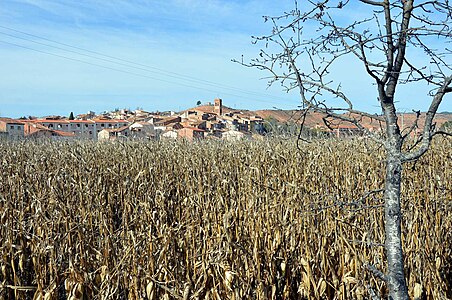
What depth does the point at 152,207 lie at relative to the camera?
13.2ft

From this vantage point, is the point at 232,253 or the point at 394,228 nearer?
the point at 394,228

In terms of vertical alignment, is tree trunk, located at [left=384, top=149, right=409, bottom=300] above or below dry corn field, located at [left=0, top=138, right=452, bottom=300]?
above

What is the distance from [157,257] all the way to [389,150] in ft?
5.38

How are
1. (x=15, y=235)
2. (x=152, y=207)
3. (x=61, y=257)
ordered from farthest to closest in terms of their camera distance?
(x=152, y=207), (x=15, y=235), (x=61, y=257)

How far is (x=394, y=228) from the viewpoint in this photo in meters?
1.46

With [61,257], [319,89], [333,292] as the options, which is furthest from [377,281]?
[61,257]

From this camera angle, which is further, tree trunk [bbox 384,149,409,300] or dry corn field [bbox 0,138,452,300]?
dry corn field [bbox 0,138,452,300]

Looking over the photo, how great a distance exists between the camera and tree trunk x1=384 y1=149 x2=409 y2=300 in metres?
1.45

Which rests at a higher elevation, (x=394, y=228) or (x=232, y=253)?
(x=394, y=228)

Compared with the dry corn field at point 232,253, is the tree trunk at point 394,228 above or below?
above

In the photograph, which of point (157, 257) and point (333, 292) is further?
point (333, 292)

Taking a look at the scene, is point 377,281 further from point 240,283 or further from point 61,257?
point 61,257

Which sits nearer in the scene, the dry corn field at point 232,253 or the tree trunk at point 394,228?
the tree trunk at point 394,228

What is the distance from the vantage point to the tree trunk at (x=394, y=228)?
145 cm
